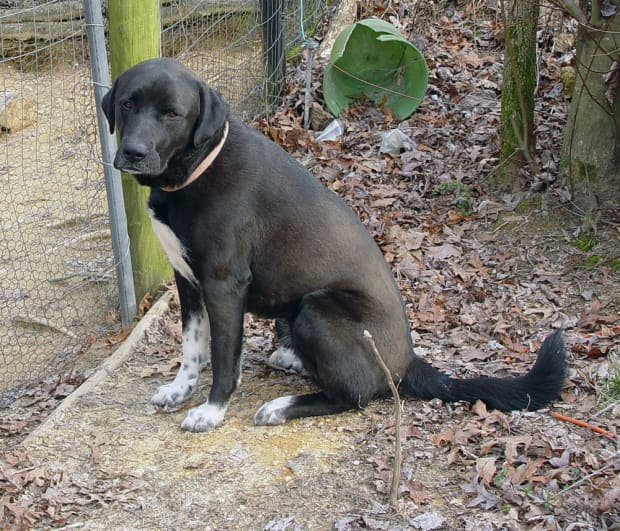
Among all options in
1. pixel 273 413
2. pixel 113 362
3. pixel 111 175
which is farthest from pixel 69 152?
Answer: pixel 273 413

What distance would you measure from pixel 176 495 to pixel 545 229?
337cm

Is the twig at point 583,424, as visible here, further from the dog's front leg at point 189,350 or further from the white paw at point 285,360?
the dog's front leg at point 189,350

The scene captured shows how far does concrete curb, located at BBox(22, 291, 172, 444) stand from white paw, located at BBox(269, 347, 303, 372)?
35.5 inches

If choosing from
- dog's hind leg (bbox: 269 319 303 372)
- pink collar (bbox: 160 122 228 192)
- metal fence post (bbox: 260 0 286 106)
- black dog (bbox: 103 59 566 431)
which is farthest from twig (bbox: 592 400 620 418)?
metal fence post (bbox: 260 0 286 106)

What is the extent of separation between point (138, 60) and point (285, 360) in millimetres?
2033

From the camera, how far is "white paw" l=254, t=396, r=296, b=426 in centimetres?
378

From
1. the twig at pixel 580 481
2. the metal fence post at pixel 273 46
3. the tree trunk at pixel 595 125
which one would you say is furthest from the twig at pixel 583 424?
the metal fence post at pixel 273 46

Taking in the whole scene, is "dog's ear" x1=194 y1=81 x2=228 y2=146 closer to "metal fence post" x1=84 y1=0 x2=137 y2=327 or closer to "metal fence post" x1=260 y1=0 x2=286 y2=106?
"metal fence post" x1=84 y1=0 x2=137 y2=327

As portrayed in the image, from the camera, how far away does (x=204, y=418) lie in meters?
3.77

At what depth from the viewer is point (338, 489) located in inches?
129

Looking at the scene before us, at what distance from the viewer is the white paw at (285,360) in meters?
4.31

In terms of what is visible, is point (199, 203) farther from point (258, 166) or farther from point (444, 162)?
point (444, 162)

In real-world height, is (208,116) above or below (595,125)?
above

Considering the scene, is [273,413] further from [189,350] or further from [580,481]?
[580,481]
